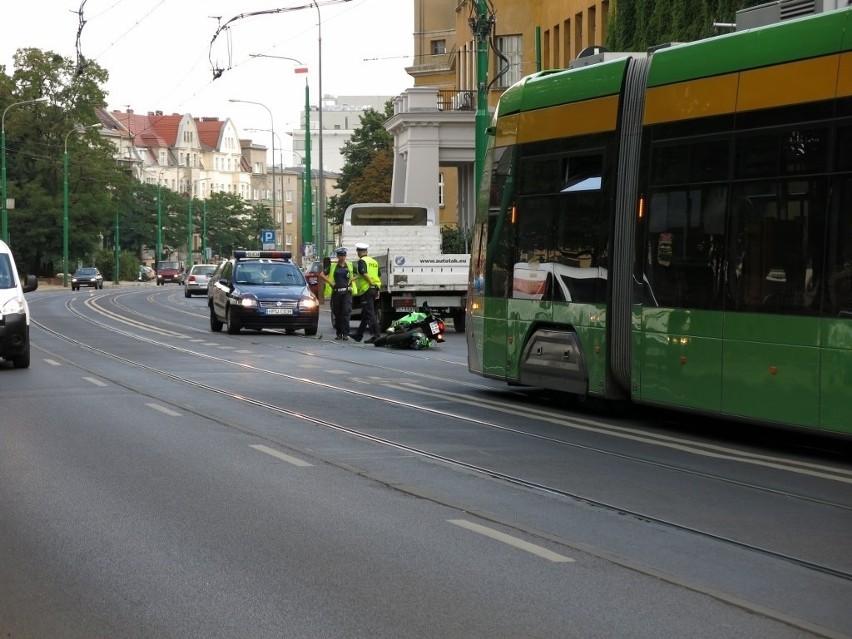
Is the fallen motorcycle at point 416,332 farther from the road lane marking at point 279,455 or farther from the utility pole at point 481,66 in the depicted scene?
the road lane marking at point 279,455

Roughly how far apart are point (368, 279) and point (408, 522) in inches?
824

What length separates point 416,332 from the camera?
90.2ft

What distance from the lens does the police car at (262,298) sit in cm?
3200

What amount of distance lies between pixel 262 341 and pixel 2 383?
10.8m

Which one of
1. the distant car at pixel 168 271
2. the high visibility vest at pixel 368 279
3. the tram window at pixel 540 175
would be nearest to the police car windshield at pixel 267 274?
the high visibility vest at pixel 368 279

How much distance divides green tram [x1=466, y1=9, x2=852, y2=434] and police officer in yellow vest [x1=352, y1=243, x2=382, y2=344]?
13100 mm

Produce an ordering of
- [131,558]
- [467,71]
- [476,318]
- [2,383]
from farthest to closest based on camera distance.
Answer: [467,71] → [2,383] → [476,318] → [131,558]

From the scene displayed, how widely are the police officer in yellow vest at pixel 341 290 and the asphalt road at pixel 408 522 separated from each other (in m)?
12.9

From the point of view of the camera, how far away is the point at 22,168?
103188 mm

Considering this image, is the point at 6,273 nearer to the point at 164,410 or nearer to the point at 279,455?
the point at 164,410

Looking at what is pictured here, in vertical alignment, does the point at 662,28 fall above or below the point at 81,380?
above

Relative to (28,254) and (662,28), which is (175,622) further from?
(28,254)

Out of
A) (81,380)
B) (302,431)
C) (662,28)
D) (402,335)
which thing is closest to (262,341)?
(402,335)

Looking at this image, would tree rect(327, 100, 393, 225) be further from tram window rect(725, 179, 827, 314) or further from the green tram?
tram window rect(725, 179, 827, 314)
